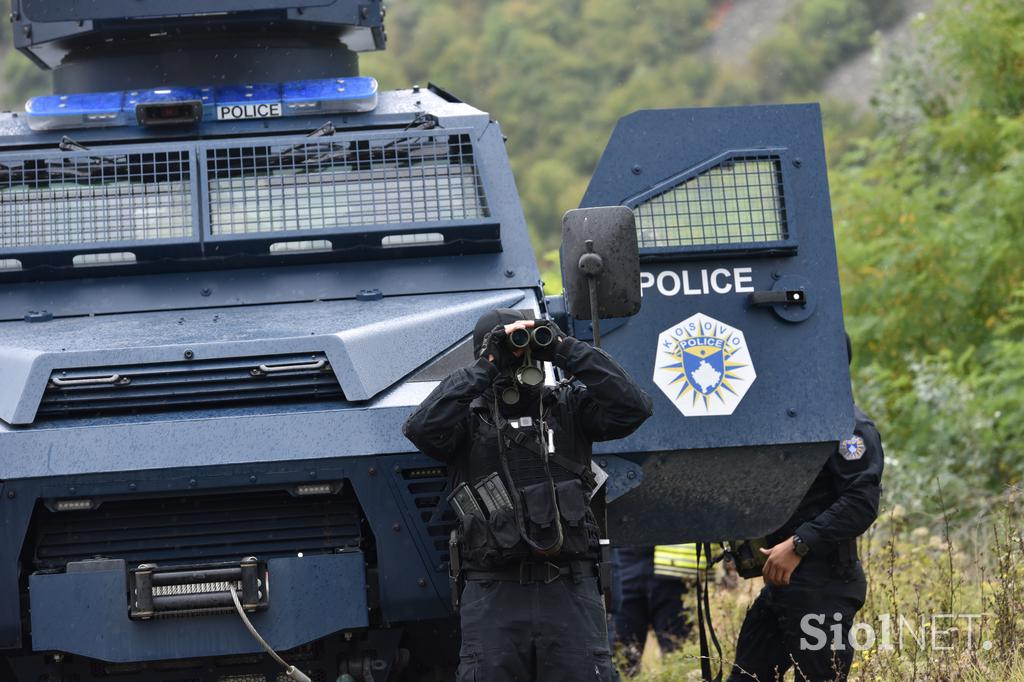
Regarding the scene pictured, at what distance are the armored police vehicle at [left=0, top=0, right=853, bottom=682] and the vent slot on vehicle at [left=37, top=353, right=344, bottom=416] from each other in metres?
0.01

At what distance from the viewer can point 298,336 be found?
5.78 metres

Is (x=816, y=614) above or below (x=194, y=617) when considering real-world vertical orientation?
below

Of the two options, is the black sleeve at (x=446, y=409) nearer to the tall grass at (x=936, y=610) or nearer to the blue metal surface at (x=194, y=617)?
the blue metal surface at (x=194, y=617)

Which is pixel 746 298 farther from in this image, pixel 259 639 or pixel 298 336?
pixel 259 639

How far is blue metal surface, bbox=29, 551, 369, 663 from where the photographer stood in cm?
559

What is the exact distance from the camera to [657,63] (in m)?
70.2

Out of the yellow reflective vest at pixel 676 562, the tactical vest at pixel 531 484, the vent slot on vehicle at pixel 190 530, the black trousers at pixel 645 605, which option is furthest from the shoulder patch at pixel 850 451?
the black trousers at pixel 645 605

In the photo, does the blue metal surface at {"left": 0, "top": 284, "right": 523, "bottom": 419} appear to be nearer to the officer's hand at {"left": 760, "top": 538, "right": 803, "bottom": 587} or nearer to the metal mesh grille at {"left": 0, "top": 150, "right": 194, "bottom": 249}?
the metal mesh grille at {"left": 0, "top": 150, "right": 194, "bottom": 249}

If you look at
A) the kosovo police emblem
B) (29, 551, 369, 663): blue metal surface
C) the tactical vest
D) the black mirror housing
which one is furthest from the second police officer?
(29, 551, 369, 663): blue metal surface

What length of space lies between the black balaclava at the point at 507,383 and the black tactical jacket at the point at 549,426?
0.04 m

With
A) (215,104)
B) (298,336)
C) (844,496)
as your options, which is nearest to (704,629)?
(844,496)

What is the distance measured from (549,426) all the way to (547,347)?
0.28 m

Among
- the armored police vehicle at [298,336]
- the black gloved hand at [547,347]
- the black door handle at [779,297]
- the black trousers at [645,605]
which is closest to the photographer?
the black gloved hand at [547,347]

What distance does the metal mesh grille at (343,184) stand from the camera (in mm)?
6703
